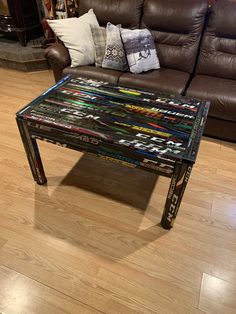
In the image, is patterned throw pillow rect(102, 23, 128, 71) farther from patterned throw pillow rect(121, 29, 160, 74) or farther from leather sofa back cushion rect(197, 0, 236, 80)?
leather sofa back cushion rect(197, 0, 236, 80)

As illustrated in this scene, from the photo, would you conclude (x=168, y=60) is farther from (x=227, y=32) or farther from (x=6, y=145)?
(x=6, y=145)

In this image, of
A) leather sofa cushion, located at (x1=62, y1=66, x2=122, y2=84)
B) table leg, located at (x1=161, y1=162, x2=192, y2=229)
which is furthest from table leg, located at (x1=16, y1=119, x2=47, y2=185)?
leather sofa cushion, located at (x1=62, y1=66, x2=122, y2=84)

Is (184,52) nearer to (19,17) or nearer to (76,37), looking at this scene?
(76,37)

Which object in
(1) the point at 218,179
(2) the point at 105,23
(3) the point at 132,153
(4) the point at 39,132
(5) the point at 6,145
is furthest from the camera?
(2) the point at 105,23

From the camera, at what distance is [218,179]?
5.76 feet

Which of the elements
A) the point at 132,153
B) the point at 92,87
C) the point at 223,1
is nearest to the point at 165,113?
the point at 132,153

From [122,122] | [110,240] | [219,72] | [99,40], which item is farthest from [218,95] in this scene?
[110,240]

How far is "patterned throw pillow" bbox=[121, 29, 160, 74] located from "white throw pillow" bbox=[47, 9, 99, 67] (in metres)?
0.37

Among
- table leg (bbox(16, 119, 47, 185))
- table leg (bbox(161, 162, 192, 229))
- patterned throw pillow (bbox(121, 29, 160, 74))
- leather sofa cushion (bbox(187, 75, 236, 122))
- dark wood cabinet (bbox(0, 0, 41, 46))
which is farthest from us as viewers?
dark wood cabinet (bbox(0, 0, 41, 46))

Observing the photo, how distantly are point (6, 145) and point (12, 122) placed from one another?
0.37 metres

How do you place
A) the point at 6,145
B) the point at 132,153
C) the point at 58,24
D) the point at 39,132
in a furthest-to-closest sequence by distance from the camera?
the point at 58,24 < the point at 6,145 < the point at 39,132 < the point at 132,153

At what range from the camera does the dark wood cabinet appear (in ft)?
9.95

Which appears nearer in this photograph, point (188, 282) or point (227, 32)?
point (188, 282)

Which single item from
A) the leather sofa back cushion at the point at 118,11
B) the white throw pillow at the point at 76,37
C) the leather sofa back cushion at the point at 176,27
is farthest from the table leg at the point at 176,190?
the leather sofa back cushion at the point at 118,11
